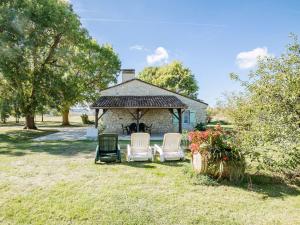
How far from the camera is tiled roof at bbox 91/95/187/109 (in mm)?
18859

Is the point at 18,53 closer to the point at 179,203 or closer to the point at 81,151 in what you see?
the point at 81,151

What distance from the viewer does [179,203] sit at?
525 cm

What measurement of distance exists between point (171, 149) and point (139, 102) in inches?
411

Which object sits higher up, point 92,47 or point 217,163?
point 92,47

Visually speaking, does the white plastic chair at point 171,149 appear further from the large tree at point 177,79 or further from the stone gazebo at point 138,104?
the large tree at point 177,79

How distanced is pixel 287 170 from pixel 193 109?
54.5ft

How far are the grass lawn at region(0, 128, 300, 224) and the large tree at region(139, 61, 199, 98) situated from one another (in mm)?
40538

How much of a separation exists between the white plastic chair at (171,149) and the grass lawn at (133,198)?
3.54 ft

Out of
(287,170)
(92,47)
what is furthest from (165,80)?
(287,170)

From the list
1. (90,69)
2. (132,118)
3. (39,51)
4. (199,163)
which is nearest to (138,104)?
(132,118)

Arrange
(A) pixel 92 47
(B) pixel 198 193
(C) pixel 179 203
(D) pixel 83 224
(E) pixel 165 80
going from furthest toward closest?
(E) pixel 165 80, (A) pixel 92 47, (B) pixel 198 193, (C) pixel 179 203, (D) pixel 83 224

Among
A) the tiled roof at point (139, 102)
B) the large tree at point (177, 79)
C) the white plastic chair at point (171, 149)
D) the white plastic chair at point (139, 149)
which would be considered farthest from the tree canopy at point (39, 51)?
the large tree at point (177, 79)

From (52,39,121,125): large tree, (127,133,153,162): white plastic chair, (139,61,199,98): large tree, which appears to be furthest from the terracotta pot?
(139,61,199,98): large tree

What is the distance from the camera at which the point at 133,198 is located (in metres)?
5.52
